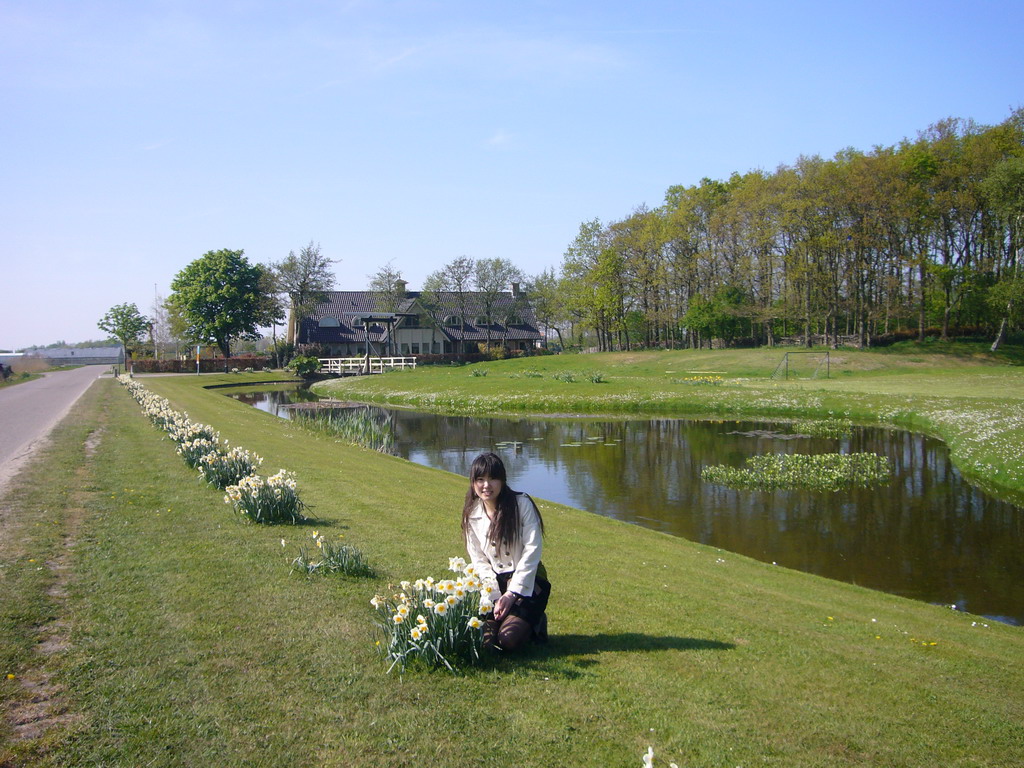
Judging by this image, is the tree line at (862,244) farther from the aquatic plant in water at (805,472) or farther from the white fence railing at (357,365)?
the aquatic plant in water at (805,472)

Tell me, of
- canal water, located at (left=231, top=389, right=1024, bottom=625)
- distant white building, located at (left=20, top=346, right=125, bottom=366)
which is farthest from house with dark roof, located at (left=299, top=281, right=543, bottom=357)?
distant white building, located at (left=20, top=346, right=125, bottom=366)

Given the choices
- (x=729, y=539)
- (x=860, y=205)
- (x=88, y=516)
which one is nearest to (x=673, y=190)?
(x=860, y=205)

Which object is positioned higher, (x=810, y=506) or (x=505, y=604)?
(x=505, y=604)

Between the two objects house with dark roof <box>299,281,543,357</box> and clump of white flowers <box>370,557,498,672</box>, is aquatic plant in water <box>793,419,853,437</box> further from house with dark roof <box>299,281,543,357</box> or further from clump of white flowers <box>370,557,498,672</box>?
house with dark roof <box>299,281,543,357</box>

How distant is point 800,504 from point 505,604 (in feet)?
39.5

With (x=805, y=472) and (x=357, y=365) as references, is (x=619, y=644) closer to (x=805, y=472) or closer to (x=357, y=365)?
(x=805, y=472)

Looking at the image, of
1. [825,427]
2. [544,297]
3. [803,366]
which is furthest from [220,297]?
[825,427]

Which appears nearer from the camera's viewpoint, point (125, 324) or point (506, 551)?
point (506, 551)

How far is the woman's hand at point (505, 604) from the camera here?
5.49 metres

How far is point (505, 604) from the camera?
5.50m

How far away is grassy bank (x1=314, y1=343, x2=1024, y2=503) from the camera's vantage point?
22.2m

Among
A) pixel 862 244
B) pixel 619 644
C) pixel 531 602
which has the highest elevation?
pixel 862 244

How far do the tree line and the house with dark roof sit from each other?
1169 inches

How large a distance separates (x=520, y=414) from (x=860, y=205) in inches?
1310
